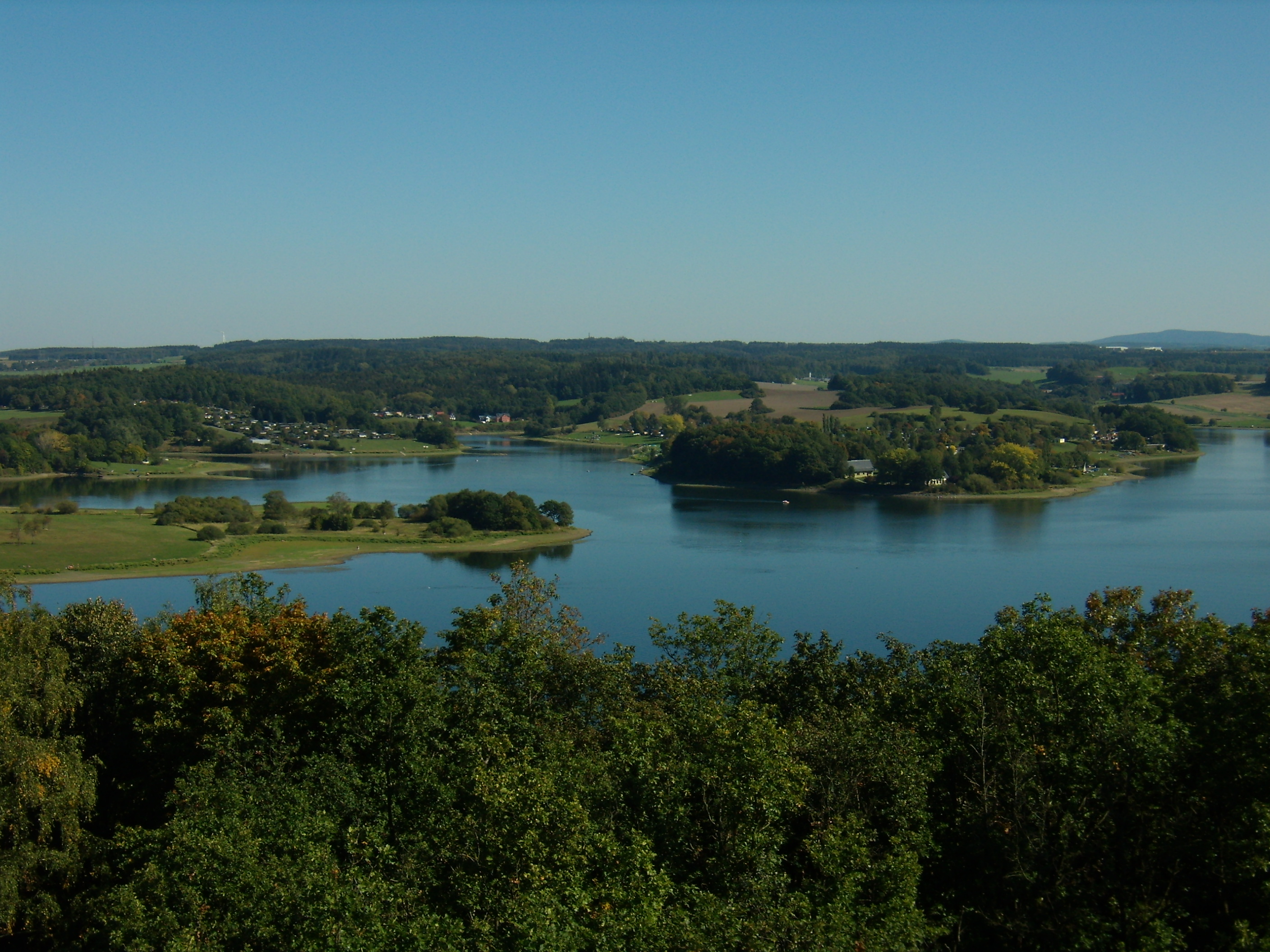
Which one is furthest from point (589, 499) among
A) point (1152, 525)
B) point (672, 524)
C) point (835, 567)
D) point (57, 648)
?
point (57, 648)

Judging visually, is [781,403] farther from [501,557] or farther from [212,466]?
[501,557]

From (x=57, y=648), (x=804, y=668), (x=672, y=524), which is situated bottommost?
(x=672, y=524)

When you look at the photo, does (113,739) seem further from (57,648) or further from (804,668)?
(804,668)

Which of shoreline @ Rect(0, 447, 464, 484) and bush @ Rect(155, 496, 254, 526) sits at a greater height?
bush @ Rect(155, 496, 254, 526)

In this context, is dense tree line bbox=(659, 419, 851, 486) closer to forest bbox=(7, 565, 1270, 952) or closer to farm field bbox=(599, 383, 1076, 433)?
farm field bbox=(599, 383, 1076, 433)

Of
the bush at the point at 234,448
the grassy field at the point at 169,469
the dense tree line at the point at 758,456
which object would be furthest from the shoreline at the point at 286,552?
the bush at the point at 234,448

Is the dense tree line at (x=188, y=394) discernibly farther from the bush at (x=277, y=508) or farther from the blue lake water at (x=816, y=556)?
the bush at (x=277, y=508)

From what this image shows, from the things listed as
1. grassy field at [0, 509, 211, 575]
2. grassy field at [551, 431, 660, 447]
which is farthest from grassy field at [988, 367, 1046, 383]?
grassy field at [0, 509, 211, 575]

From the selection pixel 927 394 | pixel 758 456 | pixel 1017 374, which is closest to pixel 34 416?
pixel 758 456
